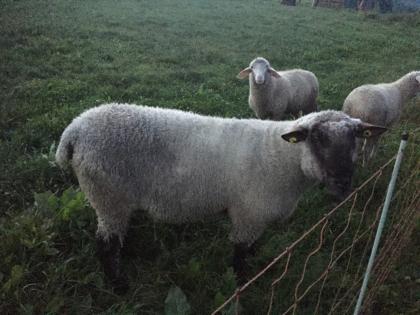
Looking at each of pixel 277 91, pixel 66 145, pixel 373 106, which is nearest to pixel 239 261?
pixel 66 145

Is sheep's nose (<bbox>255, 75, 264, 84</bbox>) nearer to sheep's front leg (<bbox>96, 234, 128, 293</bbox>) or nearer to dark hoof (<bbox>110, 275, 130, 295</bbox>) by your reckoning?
sheep's front leg (<bbox>96, 234, 128, 293</bbox>)

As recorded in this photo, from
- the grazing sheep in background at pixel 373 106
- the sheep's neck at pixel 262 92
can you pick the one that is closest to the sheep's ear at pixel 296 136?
the grazing sheep in background at pixel 373 106

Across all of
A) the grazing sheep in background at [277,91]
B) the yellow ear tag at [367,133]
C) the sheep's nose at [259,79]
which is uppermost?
the yellow ear tag at [367,133]

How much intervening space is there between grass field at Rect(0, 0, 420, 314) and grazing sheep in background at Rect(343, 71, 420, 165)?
0.93 feet

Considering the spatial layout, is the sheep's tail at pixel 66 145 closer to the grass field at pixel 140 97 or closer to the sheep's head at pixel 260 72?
the grass field at pixel 140 97

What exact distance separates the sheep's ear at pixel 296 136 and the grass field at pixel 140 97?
1.21 m

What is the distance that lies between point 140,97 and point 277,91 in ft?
8.27

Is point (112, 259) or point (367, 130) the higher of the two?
point (367, 130)

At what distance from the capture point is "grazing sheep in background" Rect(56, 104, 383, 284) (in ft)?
10.5

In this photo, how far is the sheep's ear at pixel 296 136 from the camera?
3.11 metres

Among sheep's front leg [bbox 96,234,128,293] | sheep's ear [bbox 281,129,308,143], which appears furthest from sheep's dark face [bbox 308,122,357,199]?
sheep's front leg [bbox 96,234,128,293]

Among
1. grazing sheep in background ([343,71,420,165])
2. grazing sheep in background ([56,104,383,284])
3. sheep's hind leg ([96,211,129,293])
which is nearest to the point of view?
grazing sheep in background ([56,104,383,284])

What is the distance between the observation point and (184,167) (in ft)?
11.0

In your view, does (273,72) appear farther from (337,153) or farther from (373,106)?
(337,153)
